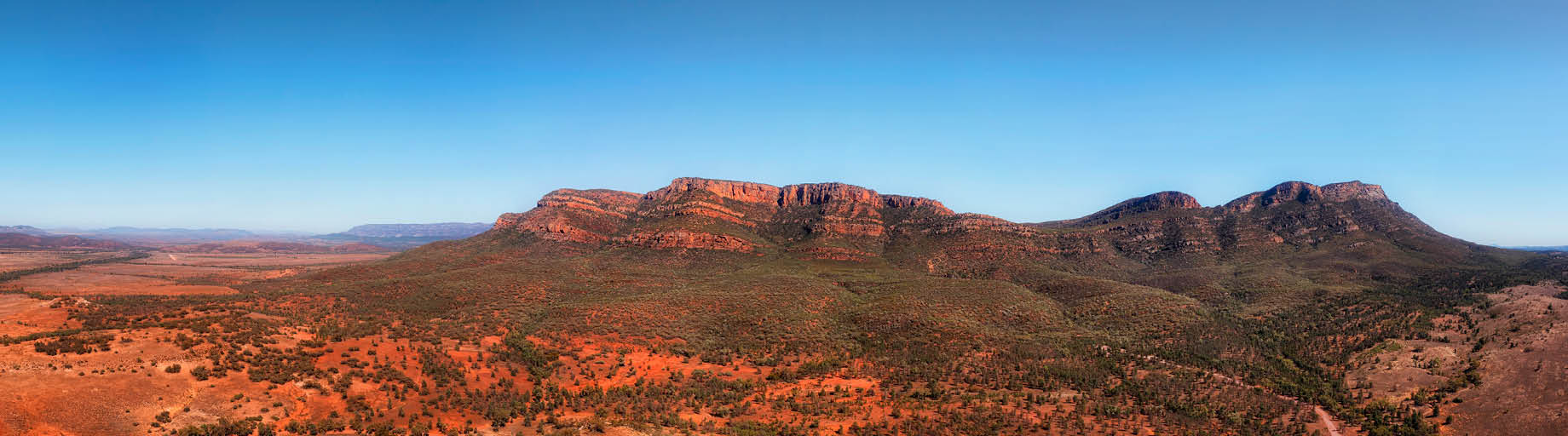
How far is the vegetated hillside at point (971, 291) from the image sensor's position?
1500 inches

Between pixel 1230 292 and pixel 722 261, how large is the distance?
7486cm

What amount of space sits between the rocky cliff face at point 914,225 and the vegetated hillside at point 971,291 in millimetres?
617

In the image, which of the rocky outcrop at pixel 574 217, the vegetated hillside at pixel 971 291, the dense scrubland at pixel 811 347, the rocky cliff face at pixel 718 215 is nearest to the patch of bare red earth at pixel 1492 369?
the dense scrubland at pixel 811 347

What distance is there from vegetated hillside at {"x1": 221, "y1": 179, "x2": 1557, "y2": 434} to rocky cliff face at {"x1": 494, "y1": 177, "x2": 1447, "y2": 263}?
62 cm

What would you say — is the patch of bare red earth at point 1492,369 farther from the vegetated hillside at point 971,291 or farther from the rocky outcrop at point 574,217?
the rocky outcrop at point 574,217

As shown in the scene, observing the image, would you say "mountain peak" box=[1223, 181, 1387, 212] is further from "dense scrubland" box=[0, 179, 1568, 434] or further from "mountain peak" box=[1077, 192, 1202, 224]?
"dense scrubland" box=[0, 179, 1568, 434]

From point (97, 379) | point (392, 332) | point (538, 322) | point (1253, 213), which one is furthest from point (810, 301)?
point (1253, 213)

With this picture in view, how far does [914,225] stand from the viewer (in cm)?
11694

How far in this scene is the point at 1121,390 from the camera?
115 ft

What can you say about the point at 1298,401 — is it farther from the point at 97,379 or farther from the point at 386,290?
the point at 386,290

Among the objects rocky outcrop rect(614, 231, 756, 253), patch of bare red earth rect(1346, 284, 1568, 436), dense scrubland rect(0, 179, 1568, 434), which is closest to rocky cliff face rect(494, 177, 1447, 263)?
rocky outcrop rect(614, 231, 756, 253)

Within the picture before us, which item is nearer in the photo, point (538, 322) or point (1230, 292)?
point (538, 322)

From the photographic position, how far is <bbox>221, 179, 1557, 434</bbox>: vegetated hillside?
125 feet

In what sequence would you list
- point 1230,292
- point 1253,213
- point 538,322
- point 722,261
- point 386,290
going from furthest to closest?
point 1253,213 → point 722,261 → point 1230,292 → point 386,290 → point 538,322
